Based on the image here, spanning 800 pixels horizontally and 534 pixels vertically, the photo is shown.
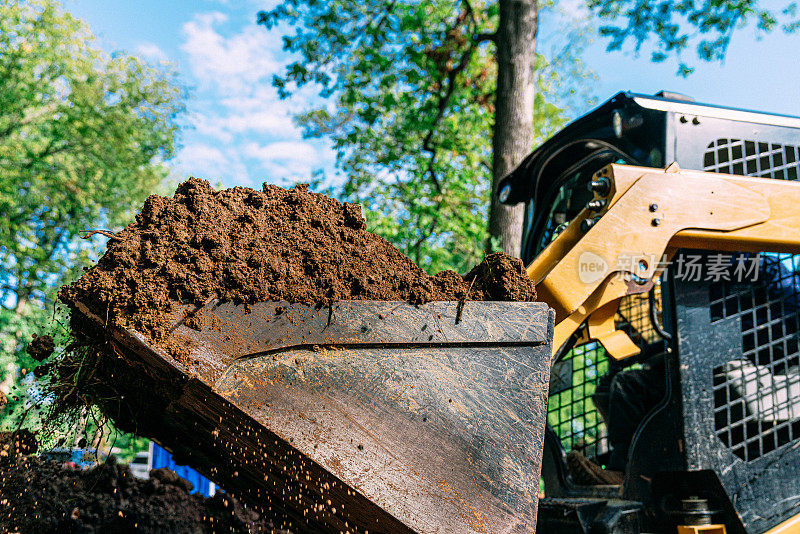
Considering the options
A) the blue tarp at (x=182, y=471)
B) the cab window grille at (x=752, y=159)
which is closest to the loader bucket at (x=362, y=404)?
the cab window grille at (x=752, y=159)

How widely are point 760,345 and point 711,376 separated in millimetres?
301

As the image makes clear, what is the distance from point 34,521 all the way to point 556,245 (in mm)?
2258

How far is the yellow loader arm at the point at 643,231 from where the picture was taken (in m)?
2.22

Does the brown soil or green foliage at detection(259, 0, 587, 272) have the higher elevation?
green foliage at detection(259, 0, 587, 272)

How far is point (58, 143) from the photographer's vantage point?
1934 cm

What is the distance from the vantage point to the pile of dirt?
220 centimetres

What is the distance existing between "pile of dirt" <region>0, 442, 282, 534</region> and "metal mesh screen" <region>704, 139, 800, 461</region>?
6.30ft

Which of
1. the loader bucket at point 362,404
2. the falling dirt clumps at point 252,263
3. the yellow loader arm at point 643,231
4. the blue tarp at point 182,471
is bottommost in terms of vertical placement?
the loader bucket at point 362,404

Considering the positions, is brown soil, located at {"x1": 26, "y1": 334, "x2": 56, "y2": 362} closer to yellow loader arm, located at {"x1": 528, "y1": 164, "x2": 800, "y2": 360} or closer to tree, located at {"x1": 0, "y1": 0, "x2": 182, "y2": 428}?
yellow loader arm, located at {"x1": 528, "y1": 164, "x2": 800, "y2": 360}

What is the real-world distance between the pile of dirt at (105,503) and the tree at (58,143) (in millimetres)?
14866

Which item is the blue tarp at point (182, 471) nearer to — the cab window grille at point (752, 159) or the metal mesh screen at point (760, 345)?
the metal mesh screen at point (760, 345)

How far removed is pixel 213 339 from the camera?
1.66 metres

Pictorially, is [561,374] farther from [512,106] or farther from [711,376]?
[512,106]

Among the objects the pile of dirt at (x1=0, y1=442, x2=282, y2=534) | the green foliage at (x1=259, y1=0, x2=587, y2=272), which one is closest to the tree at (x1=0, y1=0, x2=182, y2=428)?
the green foliage at (x1=259, y1=0, x2=587, y2=272)
